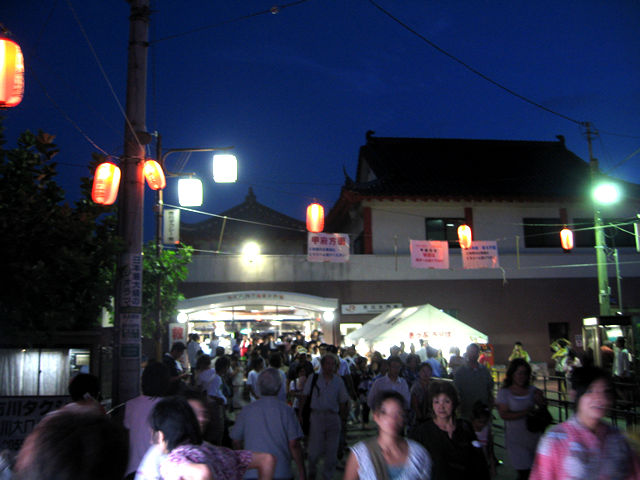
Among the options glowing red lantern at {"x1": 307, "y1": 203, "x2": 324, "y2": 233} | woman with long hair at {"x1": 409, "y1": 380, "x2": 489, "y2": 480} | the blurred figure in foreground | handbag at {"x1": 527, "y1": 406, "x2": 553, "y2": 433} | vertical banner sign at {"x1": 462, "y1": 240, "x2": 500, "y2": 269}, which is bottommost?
handbag at {"x1": 527, "y1": 406, "x2": 553, "y2": 433}

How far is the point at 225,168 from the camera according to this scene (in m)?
15.9

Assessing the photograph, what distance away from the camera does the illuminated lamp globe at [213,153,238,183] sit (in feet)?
52.3

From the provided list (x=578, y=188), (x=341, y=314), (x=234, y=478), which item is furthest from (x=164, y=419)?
(x=578, y=188)

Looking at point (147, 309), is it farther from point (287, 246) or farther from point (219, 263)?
point (287, 246)

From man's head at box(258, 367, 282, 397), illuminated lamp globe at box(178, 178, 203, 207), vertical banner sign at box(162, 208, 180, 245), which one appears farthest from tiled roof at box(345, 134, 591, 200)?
man's head at box(258, 367, 282, 397)

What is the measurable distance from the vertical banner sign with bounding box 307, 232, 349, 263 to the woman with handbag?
15.6 m

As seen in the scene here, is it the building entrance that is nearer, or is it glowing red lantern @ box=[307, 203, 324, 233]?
glowing red lantern @ box=[307, 203, 324, 233]

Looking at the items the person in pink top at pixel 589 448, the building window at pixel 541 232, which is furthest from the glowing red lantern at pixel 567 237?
the person in pink top at pixel 589 448

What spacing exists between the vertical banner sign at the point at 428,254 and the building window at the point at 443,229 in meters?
3.08

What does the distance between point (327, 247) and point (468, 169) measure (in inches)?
378

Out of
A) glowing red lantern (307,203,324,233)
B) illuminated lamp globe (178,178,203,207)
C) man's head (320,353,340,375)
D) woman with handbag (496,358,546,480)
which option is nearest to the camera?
woman with handbag (496,358,546,480)

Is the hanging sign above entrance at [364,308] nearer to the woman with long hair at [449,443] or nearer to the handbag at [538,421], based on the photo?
the handbag at [538,421]

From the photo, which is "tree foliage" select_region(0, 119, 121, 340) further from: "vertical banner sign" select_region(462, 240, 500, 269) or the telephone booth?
"vertical banner sign" select_region(462, 240, 500, 269)

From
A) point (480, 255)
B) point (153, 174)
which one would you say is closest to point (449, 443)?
point (153, 174)
